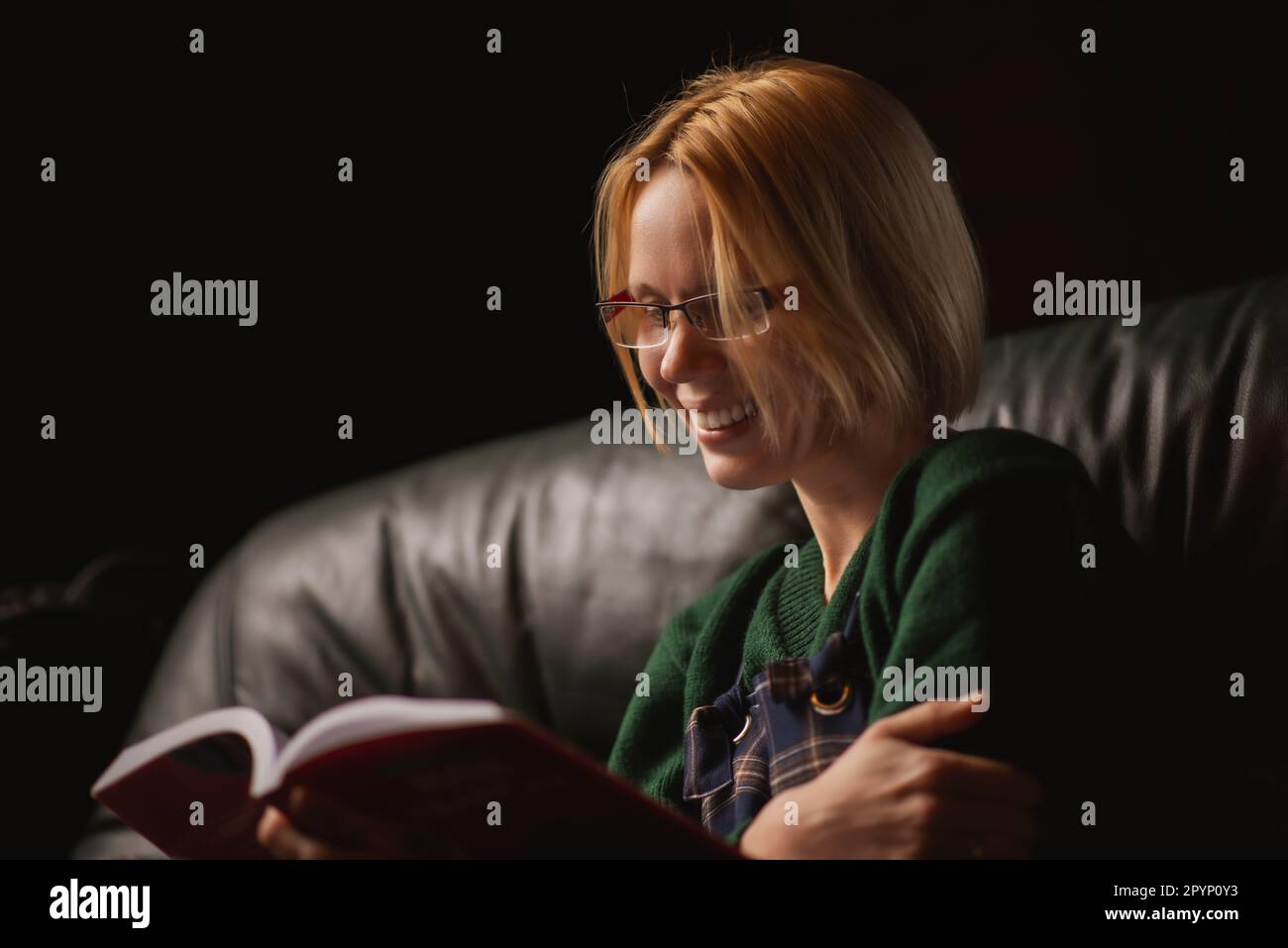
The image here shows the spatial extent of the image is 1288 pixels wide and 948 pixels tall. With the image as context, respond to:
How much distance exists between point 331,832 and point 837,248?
0.53m

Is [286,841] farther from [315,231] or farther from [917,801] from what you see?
[315,231]

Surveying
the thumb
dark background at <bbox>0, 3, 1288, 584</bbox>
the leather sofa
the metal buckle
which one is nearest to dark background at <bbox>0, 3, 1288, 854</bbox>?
dark background at <bbox>0, 3, 1288, 584</bbox>

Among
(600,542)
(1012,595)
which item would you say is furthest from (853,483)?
(600,542)

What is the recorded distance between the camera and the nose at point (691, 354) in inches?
36.9

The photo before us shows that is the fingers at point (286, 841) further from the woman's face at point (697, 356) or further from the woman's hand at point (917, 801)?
the woman's face at point (697, 356)

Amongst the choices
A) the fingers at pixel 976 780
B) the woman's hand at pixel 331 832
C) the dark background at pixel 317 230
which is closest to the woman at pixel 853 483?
the fingers at pixel 976 780


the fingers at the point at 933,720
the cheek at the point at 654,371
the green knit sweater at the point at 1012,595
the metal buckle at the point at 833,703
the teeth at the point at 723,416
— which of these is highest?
the cheek at the point at 654,371

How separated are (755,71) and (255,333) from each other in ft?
4.63

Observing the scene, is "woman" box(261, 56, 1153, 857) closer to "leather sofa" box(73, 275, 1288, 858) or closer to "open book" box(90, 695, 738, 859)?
"open book" box(90, 695, 738, 859)

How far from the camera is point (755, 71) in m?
1.04

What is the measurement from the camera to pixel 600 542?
61.6 inches

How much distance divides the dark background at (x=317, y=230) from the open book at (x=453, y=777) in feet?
3.79
